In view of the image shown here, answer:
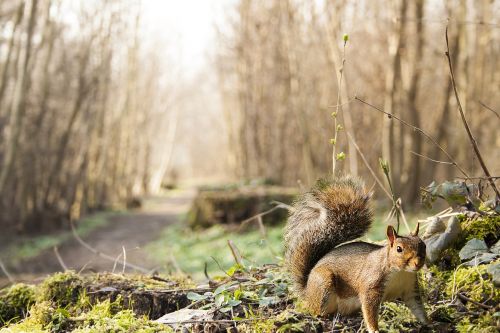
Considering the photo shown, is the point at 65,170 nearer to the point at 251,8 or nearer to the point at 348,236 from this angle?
the point at 251,8

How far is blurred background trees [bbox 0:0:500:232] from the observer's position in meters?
11.7

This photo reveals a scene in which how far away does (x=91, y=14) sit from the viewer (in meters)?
17.3

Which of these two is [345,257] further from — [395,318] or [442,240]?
[442,240]

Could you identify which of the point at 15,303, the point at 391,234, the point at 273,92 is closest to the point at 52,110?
the point at 273,92

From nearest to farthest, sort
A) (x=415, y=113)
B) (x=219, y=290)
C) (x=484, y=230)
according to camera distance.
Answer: (x=219, y=290)
(x=484, y=230)
(x=415, y=113)

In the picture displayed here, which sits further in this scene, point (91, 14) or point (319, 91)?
point (319, 91)

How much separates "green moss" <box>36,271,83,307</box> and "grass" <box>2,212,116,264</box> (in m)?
8.33

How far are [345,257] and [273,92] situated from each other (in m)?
18.9

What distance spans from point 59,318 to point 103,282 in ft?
1.69

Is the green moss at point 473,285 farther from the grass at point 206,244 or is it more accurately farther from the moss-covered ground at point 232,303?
the grass at point 206,244

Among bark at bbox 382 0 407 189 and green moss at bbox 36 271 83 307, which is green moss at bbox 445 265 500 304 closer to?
green moss at bbox 36 271 83 307

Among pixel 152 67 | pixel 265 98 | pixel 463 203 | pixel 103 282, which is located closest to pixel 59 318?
pixel 103 282

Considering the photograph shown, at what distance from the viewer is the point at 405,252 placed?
7.43 feet

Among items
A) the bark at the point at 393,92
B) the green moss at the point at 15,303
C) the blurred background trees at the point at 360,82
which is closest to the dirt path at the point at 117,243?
the green moss at the point at 15,303
